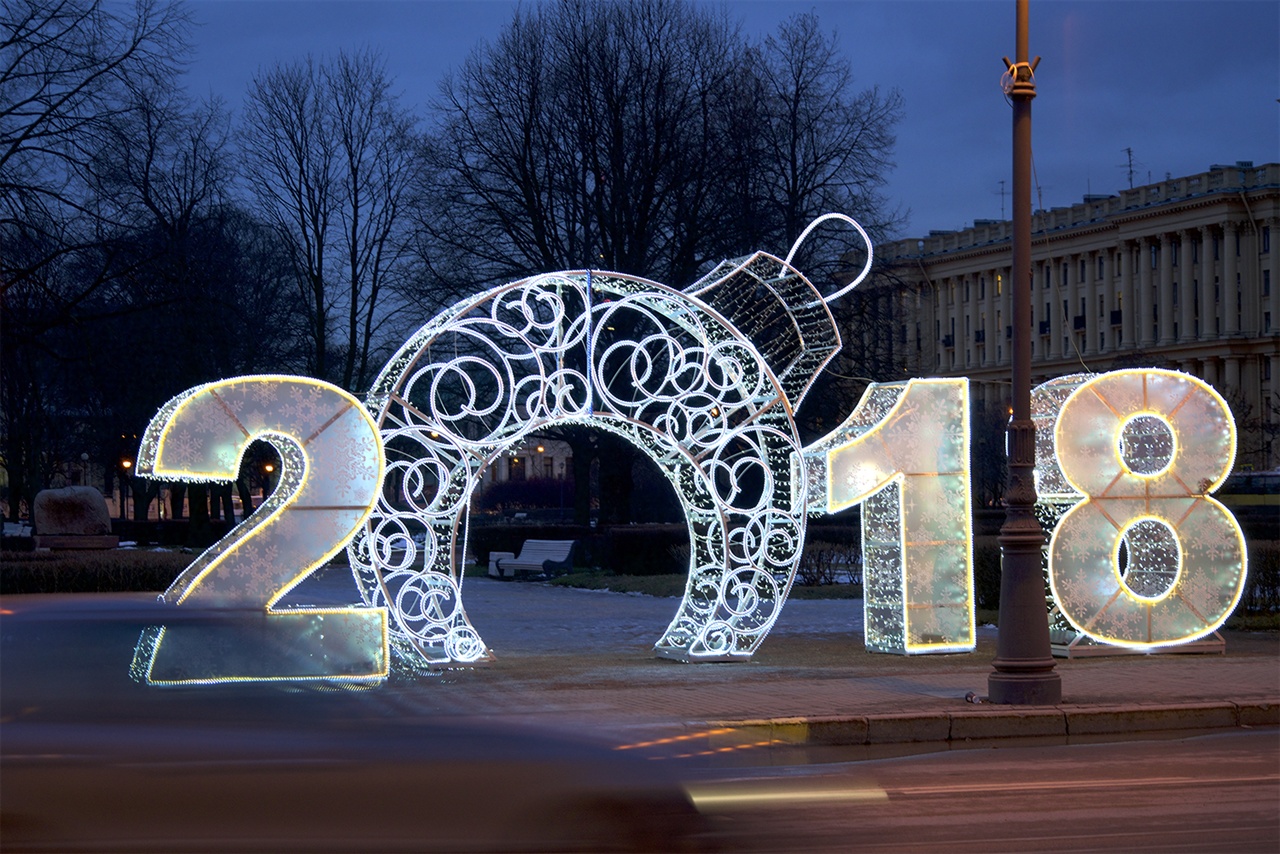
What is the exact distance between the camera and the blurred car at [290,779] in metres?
4.65

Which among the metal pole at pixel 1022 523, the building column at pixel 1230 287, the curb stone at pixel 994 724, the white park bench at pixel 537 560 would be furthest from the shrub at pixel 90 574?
the building column at pixel 1230 287

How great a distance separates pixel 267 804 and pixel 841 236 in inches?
1221

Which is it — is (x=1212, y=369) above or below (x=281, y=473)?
above

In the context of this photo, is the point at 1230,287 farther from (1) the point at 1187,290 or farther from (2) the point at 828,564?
(2) the point at 828,564

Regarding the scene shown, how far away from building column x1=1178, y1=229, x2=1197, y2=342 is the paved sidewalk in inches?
2787

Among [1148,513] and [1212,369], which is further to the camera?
[1212,369]

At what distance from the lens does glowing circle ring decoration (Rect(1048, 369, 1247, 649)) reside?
1494 cm

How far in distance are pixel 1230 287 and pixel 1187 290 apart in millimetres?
2958

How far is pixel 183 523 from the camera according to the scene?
164 ft

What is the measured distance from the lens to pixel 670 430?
14406 millimetres

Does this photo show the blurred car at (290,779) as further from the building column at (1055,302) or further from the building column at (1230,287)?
the building column at (1055,302)

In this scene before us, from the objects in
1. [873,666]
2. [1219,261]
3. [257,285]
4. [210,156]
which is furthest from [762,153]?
[1219,261]

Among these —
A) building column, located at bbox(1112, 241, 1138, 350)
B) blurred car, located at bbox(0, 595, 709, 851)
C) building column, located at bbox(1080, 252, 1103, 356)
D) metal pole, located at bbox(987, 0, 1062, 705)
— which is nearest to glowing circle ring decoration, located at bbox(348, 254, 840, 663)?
metal pole, located at bbox(987, 0, 1062, 705)

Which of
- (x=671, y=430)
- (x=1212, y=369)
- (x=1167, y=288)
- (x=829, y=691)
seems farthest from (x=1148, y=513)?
(x=1167, y=288)
